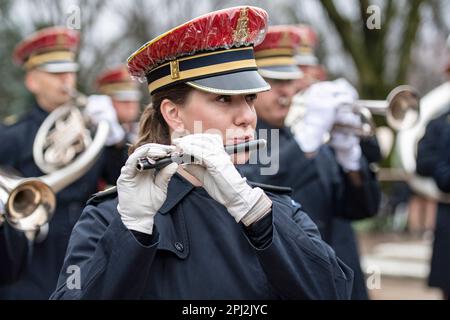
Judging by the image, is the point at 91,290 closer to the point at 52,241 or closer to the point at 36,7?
the point at 52,241

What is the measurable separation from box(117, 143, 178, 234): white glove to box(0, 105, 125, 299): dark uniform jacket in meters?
2.26

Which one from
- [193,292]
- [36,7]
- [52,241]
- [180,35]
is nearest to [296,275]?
[193,292]

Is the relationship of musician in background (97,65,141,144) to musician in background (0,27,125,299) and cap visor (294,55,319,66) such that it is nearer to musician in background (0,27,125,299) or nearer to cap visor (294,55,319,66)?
musician in background (0,27,125,299)

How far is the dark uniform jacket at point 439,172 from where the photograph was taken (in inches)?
223

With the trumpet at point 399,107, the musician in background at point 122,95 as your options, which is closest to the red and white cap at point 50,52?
the musician in background at point 122,95

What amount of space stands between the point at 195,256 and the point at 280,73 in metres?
2.46

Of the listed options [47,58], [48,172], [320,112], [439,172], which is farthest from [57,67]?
[439,172]

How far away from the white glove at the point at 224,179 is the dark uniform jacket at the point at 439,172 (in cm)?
352

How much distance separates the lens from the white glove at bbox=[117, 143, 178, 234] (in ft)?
7.18

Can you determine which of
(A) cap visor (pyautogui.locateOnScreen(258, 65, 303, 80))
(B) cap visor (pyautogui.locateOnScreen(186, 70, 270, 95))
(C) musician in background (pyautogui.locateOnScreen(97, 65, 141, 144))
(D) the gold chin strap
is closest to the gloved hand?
(A) cap visor (pyautogui.locateOnScreen(258, 65, 303, 80))

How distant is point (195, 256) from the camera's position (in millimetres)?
2348

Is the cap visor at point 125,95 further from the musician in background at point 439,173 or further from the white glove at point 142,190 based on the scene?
the white glove at point 142,190

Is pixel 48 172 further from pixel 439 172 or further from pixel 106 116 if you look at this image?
pixel 439 172

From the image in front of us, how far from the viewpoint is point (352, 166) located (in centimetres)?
468
